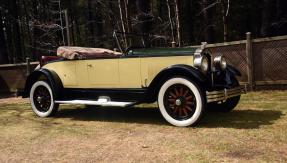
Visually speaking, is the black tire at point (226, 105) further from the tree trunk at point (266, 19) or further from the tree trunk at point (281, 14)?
the tree trunk at point (281, 14)

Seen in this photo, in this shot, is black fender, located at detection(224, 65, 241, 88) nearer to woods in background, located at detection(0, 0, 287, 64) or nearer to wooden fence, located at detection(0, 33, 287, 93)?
wooden fence, located at detection(0, 33, 287, 93)

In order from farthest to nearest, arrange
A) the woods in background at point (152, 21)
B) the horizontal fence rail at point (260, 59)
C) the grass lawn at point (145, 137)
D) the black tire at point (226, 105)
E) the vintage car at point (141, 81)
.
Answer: the woods in background at point (152, 21) → the horizontal fence rail at point (260, 59) → the black tire at point (226, 105) → the vintage car at point (141, 81) → the grass lawn at point (145, 137)

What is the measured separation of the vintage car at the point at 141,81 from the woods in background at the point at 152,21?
32.4 feet

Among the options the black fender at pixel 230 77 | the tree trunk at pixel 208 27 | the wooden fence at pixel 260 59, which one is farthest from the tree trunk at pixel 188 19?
the black fender at pixel 230 77

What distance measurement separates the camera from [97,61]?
7.25 metres

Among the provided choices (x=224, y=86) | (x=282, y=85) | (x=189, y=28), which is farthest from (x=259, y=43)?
(x=189, y=28)

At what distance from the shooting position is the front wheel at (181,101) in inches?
239

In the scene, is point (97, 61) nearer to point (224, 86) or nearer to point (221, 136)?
point (224, 86)

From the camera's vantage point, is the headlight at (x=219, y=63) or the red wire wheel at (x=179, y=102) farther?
the headlight at (x=219, y=63)

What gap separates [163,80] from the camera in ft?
21.0

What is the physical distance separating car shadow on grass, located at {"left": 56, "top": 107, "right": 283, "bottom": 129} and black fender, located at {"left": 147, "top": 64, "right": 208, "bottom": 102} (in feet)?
1.98

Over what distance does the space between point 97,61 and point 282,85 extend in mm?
5354

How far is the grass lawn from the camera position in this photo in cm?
474

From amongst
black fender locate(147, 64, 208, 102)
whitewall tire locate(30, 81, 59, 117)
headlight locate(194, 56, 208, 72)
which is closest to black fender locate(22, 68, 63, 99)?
whitewall tire locate(30, 81, 59, 117)
